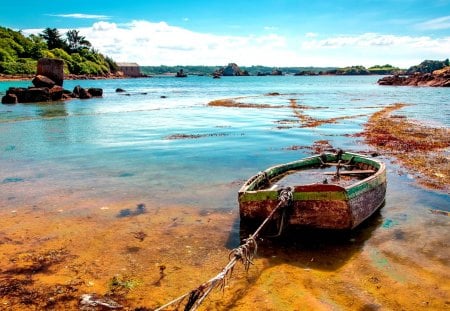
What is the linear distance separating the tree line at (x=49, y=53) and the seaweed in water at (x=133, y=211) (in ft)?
348

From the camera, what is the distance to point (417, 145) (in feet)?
56.8

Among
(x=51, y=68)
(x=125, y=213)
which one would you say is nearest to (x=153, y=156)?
(x=125, y=213)

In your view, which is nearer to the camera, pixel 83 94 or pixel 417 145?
pixel 417 145

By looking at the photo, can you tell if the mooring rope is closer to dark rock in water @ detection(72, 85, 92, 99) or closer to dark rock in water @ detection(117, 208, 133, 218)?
dark rock in water @ detection(117, 208, 133, 218)

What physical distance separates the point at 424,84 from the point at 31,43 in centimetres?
11273

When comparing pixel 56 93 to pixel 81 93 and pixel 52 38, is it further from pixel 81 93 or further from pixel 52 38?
pixel 52 38

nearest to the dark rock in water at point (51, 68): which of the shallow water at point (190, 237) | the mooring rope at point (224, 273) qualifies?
the shallow water at point (190, 237)

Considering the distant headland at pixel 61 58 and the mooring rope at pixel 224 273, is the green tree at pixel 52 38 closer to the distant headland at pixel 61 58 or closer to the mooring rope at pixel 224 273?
the distant headland at pixel 61 58

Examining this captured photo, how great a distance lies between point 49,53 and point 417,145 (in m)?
125

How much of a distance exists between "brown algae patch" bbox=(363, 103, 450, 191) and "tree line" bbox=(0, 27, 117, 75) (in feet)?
334

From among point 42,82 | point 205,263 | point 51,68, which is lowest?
point 205,263

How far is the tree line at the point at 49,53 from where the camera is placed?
4032 inches

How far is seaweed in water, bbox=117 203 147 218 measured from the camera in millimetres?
9258

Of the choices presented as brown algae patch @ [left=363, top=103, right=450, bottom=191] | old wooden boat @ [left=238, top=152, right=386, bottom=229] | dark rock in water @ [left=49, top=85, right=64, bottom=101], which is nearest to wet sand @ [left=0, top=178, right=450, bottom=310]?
old wooden boat @ [left=238, top=152, right=386, bottom=229]
